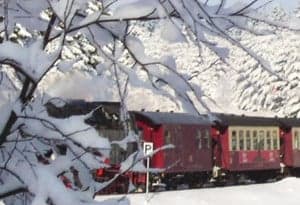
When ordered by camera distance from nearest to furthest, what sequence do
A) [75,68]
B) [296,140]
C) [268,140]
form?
[75,68]
[268,140]
[296,140]

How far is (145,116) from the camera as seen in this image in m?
25.7

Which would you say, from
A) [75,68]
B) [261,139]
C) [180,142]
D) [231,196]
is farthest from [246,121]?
[75,68]

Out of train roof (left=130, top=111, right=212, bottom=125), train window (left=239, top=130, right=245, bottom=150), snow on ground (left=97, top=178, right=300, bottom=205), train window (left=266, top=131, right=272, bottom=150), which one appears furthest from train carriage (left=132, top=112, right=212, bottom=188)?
train window (left=266, top=131, right=272, bottom=150)

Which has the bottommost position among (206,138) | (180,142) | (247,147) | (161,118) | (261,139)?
(180,142)

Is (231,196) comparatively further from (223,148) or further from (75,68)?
(75,68)

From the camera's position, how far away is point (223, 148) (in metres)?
28.5

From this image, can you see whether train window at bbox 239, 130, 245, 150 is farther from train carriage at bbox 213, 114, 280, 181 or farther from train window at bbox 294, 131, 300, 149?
train window at bbox 294, 131, 300, 149

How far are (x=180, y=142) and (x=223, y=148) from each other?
3.06m

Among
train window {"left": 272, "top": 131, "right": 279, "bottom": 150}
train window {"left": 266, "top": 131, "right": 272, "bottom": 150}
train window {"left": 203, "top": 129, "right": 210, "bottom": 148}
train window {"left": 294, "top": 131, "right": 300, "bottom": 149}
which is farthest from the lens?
train window {"left": 294, "top": 131, "right": 300, "bottom": 149}

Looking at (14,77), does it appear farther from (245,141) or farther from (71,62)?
(245,141)

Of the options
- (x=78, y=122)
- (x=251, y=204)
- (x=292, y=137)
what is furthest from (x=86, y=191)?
(x=292, y=137)

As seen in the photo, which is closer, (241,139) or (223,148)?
(223,148)

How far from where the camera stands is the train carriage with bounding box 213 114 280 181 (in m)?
28.5

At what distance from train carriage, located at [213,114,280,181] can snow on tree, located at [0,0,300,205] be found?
25.3 m
